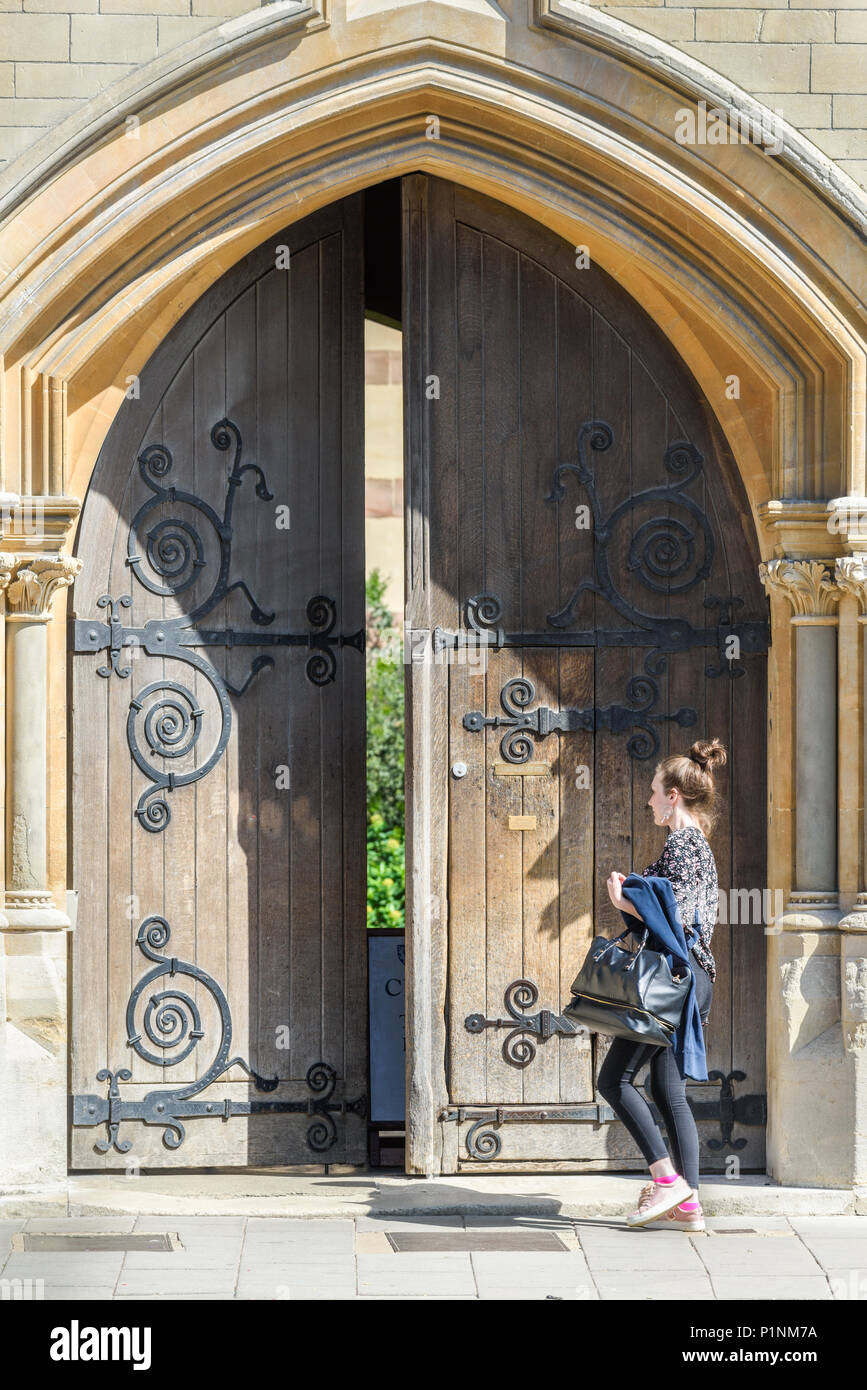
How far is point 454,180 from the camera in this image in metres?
5.61

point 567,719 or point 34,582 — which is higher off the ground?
point 34,582

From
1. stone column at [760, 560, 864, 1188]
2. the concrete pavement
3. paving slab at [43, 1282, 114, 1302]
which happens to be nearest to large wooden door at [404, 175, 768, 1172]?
stone column at [760, 560, 864, 1188]

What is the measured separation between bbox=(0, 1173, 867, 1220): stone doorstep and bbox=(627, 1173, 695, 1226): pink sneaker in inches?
13.8

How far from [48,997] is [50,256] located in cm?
230

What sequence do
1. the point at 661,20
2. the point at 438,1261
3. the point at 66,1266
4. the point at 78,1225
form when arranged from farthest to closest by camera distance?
the point at 661,20 < the point at 78,1225 < the point at 438,1261 < the point at 66,1266

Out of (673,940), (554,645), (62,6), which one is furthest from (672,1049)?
(62,6)

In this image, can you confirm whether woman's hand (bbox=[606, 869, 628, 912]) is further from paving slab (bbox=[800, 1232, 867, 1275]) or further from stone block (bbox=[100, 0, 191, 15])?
stone block (bbox=[100, 0, 191, 15])

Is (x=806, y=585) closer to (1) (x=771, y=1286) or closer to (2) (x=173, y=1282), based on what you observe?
(1) (x=771, y=1286)

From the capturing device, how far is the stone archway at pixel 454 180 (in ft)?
17.2

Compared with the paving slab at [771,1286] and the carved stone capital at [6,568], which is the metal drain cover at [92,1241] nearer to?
the paving slab at [771,1286]

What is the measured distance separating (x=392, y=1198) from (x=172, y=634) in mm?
1999

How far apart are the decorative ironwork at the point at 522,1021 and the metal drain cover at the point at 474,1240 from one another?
2.41ft

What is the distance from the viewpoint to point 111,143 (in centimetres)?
523

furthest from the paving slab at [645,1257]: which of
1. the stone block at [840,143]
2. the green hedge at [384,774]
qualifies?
the green hedge at [384,774]
